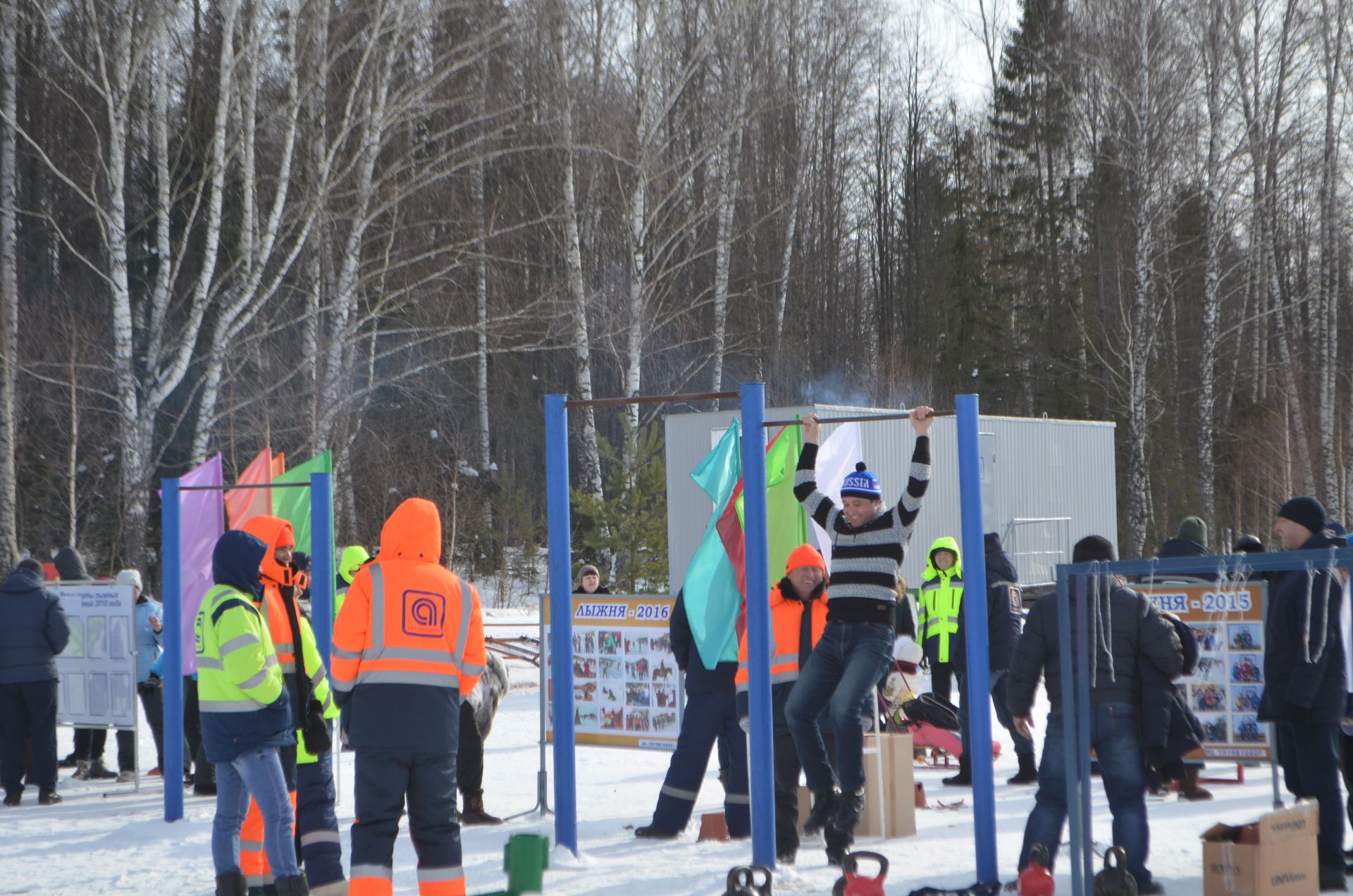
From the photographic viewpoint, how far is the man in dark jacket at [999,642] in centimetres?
984

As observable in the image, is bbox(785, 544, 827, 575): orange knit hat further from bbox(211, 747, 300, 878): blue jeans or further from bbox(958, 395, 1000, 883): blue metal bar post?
bbox(211, 747, 300, 878): blue jeans

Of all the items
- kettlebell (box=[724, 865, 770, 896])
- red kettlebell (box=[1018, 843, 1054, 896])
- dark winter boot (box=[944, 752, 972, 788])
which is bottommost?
dark winter boot (box=[944, 752, 972, 788])

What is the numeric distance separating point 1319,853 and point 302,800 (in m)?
4.58

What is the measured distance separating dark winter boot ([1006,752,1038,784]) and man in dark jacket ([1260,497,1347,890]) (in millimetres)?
3172

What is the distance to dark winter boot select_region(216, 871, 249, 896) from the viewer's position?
245 inches

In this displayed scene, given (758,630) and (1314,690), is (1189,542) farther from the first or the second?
(758,630)

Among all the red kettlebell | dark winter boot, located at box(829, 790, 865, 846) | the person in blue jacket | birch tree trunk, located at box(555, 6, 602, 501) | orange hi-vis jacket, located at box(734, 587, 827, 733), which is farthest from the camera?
birch tree trunk, located at box(555, 6, 602, 501)

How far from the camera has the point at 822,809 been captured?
7168mm

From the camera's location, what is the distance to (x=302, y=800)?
6430mm

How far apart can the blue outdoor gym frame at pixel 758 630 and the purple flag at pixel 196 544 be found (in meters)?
3.07

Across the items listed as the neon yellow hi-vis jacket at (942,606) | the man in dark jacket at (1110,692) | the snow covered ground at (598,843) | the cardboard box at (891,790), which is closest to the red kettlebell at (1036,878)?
the man in dark jacket at (1110,692)

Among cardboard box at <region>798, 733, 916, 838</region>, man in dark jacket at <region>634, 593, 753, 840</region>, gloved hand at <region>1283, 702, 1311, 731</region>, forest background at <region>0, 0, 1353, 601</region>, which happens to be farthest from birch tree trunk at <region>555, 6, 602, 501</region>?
gloved hand at <region>1283, 702, 1311, 731</region>

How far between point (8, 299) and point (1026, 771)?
588 inches

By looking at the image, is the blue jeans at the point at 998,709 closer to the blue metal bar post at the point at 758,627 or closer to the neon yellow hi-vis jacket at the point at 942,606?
the neon yellow hi-vis jacket at the point at 942,606
